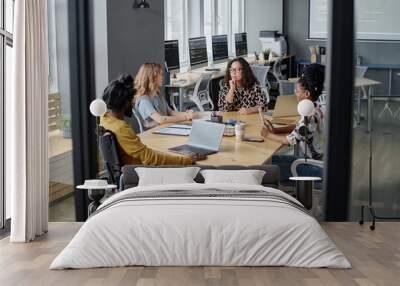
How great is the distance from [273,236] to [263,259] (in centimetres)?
18

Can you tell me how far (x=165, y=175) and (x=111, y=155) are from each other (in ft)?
1.86

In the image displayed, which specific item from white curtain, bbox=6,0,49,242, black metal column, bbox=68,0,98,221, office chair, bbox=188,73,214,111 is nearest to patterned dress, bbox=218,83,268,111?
office chair, bbox=188,73,214,111

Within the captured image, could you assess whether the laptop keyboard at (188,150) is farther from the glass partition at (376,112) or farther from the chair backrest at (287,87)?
the glass partition at (376,112)

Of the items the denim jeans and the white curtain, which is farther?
the denim jeans

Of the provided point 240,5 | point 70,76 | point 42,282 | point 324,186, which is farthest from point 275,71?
point 42,282

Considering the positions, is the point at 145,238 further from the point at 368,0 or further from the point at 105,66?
the point at 368,0

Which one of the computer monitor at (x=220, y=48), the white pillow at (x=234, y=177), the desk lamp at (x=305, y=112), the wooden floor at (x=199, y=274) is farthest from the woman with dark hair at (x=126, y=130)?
the wooden floor at (x=199, y=274)

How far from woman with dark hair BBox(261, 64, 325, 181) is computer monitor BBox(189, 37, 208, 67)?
0.77 meters

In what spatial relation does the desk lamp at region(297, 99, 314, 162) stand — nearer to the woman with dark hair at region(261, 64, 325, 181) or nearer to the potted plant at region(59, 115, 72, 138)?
the woman with dark hair at region(261, 64, 325, 181)

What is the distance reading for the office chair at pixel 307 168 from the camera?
23.5ft

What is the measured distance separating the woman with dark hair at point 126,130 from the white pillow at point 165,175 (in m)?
0.14

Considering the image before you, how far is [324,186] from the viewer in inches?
286

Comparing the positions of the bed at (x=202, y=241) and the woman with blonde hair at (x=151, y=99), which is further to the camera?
the woman with blonde hair at (x=151, y=99)

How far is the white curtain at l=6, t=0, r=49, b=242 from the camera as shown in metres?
6.38
